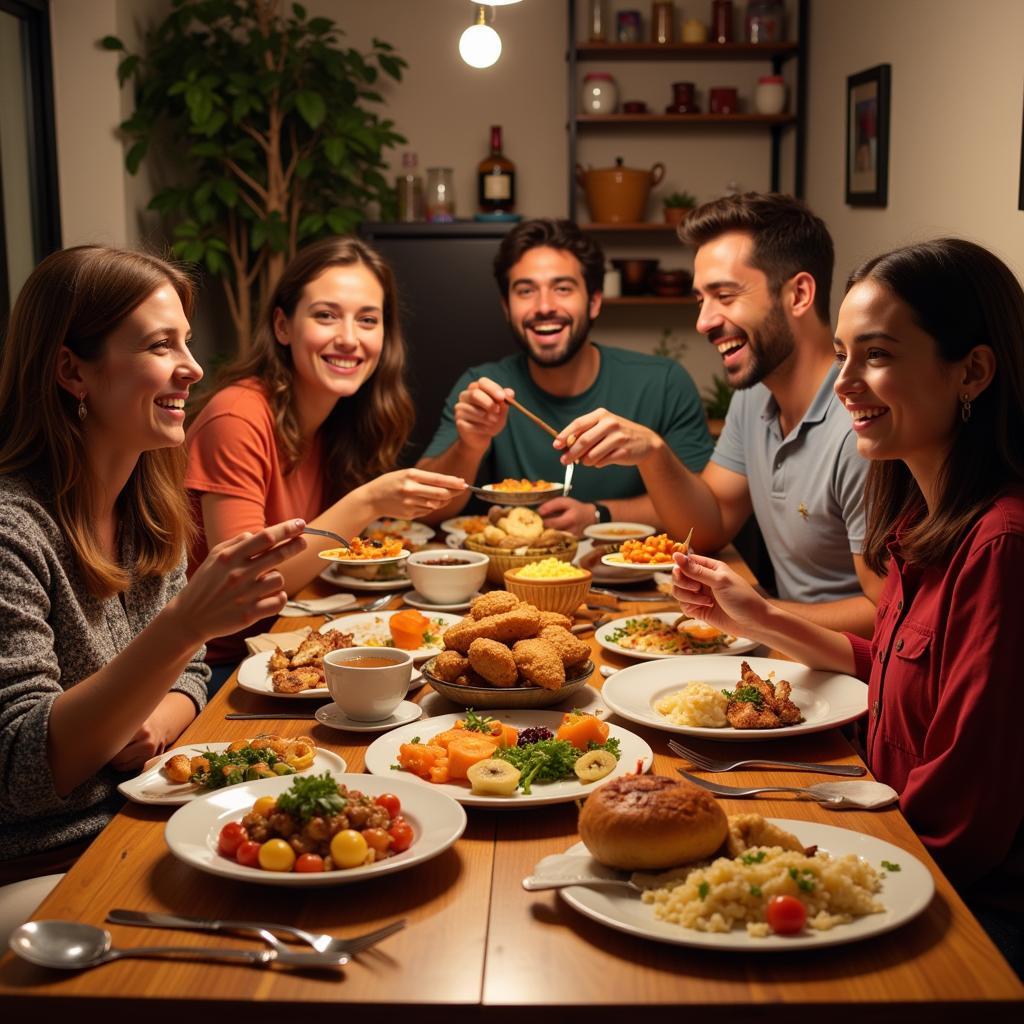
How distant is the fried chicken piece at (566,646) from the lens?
1627 millimetres

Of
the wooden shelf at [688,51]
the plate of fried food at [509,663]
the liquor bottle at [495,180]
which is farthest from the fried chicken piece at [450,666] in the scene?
the wooden shelf at [688,51]

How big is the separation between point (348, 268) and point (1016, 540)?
194 cm

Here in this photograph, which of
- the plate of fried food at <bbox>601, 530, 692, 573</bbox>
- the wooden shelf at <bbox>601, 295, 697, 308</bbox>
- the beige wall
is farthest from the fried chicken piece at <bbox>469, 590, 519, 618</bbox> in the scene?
the wooden shelf at <bbox>601, 295, 697, 308</bbox>

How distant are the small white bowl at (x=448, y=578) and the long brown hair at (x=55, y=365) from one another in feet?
2.01

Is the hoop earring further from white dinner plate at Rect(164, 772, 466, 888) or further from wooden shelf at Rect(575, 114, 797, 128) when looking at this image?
wooden shelf at Rect(575, 114, 797, 128)

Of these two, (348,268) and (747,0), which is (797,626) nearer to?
(348,268)

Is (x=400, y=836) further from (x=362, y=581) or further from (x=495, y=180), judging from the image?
(x=495, y=180)

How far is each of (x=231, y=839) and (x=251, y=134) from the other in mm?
4348

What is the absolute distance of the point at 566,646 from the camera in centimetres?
163

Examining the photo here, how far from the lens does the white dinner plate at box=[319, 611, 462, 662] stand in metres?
1.98

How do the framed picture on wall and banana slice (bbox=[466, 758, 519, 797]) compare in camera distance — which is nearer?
banana slice (bbox=[466, 758, 519, 797])

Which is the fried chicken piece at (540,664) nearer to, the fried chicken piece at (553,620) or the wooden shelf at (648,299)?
the fried chicken piece at (553,620)

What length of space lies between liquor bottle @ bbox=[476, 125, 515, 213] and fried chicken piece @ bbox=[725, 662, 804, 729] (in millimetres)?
4280

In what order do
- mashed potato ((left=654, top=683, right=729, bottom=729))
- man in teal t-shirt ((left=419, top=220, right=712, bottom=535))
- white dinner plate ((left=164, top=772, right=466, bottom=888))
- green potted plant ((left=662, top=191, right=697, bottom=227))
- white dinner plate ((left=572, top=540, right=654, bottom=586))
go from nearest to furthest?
white dinner plate ((left=164, top=772, right=466, bottom=888)) → mashed potato ((left=654, top=683, right=729, bottom=729)) → white dinner plate ((left=572, top=540, right=654, bottom=586)) → man in teal t-shirt ((left=419, top=220, right=712, bottom=535)) → green potted plant ((left=662, top=191, right=697, bottom=227))
